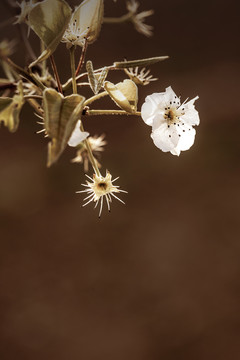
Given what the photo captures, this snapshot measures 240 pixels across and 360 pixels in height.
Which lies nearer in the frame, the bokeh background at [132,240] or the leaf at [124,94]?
the leaf at [124,94]

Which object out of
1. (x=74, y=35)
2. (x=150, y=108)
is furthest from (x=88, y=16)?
(x=150, y=108)

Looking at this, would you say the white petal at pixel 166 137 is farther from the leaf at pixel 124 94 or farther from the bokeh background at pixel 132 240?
the bokeh background at pixel 132 240

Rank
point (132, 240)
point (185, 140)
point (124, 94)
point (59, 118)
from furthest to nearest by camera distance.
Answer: point (132, 240), point (185, 140), point (124, 94), point (59, 118)

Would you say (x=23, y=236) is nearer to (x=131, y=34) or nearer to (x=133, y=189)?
(x=133, y=189)

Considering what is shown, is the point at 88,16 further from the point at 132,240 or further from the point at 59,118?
the point at 132,240

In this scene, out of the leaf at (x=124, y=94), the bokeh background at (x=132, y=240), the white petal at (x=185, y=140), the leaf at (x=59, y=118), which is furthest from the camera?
the bokeh background at (x=132, y=240)

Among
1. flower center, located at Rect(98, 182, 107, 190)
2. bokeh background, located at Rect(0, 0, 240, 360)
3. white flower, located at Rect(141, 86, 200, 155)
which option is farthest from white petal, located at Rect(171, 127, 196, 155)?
bokeh background, located at Rect(0, 0, 240, 360)

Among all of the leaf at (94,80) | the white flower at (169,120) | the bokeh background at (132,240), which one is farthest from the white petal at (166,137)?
the bokeh background at (132,240)
